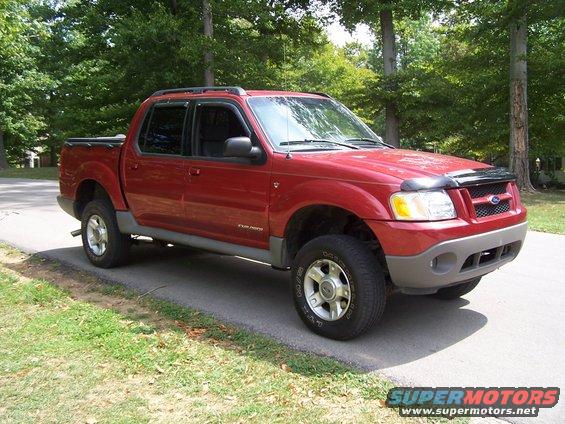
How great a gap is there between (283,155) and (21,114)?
3728cm

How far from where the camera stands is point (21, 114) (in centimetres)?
3697

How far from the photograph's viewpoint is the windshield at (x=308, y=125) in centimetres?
498

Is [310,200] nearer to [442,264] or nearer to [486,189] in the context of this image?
[442,264]

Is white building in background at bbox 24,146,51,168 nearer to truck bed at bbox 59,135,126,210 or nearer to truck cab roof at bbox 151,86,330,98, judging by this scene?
truck bed at bbox 59,135,126,210

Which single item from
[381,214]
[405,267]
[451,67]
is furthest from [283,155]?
[451,67]

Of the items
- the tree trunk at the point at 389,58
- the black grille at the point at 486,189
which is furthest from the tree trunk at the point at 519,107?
the black grille at the point at 486,189

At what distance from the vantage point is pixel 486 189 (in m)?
4.36

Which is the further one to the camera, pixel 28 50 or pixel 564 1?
pixel 28 50

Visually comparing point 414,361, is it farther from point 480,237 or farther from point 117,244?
point 117,244

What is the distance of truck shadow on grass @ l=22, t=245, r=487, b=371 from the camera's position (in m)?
4.19

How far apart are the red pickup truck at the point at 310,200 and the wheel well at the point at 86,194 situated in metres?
0.32

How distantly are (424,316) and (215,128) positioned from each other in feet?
8.82

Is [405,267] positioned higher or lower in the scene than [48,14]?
lower

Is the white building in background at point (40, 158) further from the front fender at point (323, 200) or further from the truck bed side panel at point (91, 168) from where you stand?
the front fender at point (323, 200)
